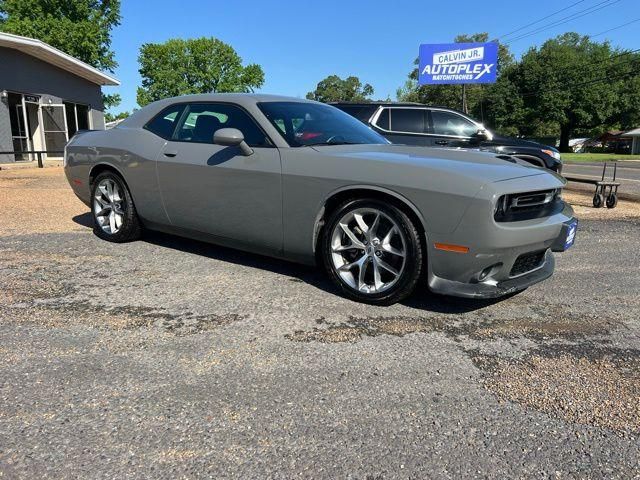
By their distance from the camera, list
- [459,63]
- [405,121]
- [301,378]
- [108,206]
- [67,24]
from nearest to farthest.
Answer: [301,378] < [108,206] < [405,121] < [459,63] < [67,24]

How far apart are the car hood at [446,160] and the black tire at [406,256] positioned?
35 cm

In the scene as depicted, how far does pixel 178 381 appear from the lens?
8.35ft

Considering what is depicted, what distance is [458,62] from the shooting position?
91.5 ft

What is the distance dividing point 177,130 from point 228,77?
202 ft

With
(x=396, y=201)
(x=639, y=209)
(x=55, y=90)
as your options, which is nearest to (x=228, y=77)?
(x=55, y=90)

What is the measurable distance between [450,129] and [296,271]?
5.51 metres

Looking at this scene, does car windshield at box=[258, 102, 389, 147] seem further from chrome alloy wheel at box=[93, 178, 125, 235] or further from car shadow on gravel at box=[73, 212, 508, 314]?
chrome alloy wheel at box=[93, 178, 125, 235]

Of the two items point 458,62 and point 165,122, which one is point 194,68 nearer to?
point 458,62

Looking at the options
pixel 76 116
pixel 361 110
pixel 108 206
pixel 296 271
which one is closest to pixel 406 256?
pixel 296 271

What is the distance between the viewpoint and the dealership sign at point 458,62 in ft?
88.5

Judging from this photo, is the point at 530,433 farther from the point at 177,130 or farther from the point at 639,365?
the point at 177,130

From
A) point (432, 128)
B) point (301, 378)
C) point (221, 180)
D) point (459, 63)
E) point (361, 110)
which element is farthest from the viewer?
point (459, 63)

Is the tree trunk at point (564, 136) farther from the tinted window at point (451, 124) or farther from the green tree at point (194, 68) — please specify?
the tinted window at point (451, 124)

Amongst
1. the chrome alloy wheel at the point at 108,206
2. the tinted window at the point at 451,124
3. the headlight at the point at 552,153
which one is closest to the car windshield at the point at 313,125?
the chrome alloy wheel at the point at 108,206
